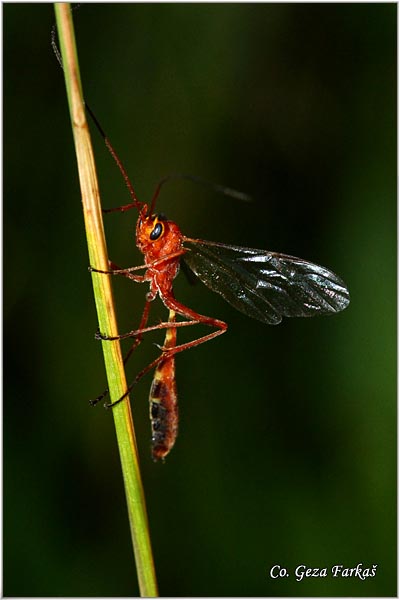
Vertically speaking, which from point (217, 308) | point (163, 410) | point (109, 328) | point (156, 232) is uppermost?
point (156, 232)

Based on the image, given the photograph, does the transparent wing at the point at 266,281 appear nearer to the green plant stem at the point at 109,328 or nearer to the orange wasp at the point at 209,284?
the orange wasp at the point at 209,284

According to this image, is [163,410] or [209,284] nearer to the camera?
[163,410]

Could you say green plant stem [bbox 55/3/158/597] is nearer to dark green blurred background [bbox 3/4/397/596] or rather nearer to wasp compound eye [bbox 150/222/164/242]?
wasp compound eye [bbox 150/222/164/242]

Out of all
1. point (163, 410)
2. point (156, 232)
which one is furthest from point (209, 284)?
point (163, 410)

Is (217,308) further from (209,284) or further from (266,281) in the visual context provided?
(266,281)

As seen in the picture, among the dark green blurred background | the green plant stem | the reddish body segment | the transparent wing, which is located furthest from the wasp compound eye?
the dark green blurred background

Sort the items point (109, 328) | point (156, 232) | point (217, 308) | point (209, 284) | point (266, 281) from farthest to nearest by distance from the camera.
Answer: point (217, 308) → point (209, 284) → point (266, 281) → point (156, 232) → point (109, 328)

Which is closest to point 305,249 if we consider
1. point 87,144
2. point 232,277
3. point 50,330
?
point 232,277

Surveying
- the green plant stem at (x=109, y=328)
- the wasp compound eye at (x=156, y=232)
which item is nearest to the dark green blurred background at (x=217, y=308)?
the wasp compound eye at (x=156, y=232)
